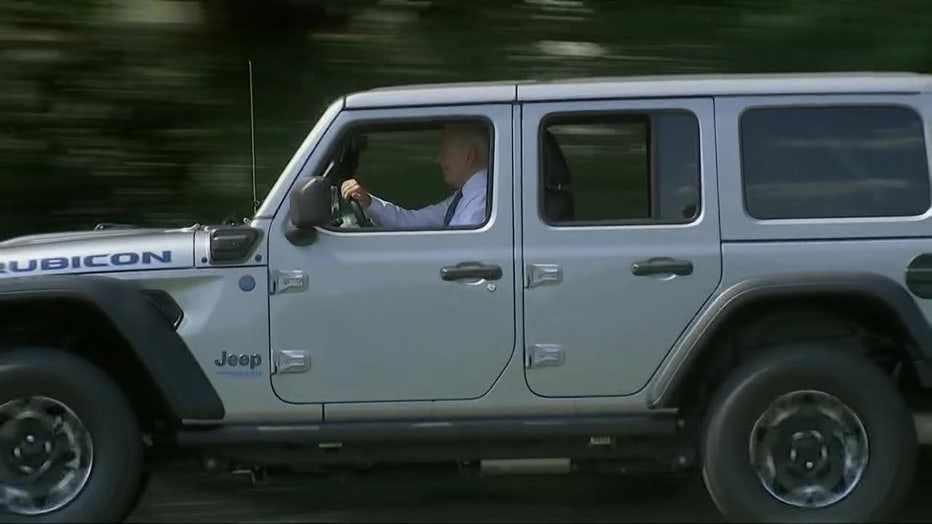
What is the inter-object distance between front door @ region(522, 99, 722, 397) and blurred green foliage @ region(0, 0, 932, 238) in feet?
10.6

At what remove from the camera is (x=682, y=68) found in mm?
8148

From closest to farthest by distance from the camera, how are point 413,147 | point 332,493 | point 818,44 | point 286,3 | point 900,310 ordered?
point 900,310, point 413,147, point 332,493, point 818,44, point 286,3

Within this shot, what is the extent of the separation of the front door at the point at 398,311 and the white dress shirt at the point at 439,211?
0.12 m

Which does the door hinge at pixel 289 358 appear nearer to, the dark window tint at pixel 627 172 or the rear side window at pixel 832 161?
the dark window tint at pixel 627 172

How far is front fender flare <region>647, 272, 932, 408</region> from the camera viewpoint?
477 centimetres

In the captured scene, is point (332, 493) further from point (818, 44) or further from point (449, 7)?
point (818, 44)

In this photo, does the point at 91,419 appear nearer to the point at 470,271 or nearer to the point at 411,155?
the point at 470,271

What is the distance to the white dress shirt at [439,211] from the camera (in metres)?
5.07

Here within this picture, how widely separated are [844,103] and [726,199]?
0.61 metres

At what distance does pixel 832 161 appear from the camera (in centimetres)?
498

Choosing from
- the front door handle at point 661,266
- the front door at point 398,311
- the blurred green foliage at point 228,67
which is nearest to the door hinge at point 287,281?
the front door at point 398,311

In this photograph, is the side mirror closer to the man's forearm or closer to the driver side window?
the driver side window

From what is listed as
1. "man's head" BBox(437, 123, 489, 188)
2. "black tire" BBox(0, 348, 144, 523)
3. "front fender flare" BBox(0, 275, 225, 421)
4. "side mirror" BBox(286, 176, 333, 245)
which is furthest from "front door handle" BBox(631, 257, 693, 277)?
"black tire" BBox(0, 348, 144, 523)

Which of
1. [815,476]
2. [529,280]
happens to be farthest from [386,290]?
[815,476]
